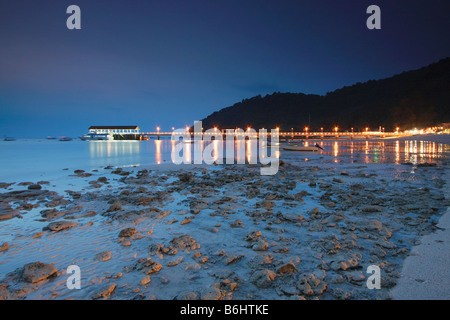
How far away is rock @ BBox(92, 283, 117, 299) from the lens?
3.57m

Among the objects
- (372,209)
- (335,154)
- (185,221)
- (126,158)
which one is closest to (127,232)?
(185,221)

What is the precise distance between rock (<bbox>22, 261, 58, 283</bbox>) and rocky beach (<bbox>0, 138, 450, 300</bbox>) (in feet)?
0.05

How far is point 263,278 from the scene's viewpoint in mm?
3832

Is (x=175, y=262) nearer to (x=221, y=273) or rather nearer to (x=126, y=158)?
(x=221, y=273)

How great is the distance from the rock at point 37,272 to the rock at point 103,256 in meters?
0.67

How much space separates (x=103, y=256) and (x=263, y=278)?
119 inches

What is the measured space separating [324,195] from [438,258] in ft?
16.5

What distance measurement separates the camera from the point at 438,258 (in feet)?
13.9

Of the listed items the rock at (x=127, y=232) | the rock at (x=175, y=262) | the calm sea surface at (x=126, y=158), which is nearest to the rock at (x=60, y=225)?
the rock at (x=127, y=232)

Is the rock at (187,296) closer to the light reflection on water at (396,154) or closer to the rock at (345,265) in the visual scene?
the rock at (345,265)

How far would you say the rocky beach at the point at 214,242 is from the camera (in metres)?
3.75

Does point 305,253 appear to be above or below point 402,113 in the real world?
below

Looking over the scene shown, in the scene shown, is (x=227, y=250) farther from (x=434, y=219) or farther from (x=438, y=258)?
(x=434, y=219)
